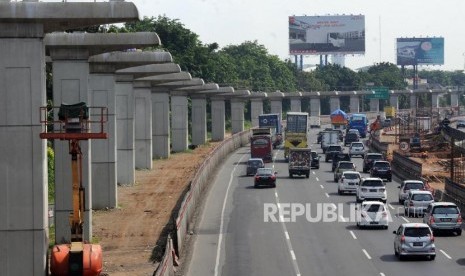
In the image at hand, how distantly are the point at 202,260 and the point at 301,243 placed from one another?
621cm

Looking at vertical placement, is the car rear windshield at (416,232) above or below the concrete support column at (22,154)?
below

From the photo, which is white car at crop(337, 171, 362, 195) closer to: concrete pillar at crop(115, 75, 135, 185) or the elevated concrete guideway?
concrete pillar at crop(115, 75, 135, 185)

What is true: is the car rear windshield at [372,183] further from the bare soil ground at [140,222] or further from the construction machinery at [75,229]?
the construction machinery at [75,229]

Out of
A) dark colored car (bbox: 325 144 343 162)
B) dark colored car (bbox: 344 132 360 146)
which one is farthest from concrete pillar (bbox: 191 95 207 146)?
dark colored car (bbox: 325 144 343 162)

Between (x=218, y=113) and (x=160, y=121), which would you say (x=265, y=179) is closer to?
(x=160, y=121)

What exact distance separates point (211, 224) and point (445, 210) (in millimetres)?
11967

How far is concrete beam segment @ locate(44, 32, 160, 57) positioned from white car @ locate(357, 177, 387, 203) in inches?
916

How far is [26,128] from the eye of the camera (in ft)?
114

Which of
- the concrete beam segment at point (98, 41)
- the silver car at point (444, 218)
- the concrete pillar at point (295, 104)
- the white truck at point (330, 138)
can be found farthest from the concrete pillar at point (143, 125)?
the concrete pillar at point (295, 104)

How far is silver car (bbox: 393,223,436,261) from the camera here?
4328 centimetres

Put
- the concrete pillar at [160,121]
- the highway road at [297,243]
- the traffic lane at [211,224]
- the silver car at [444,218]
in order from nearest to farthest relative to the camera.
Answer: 1. the highway road at [297,243]
2. the traffic lane at [211,224]
3. the silver car at [444,218]
4. the concrete pillar at [160,121]

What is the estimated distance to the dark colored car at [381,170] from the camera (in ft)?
267

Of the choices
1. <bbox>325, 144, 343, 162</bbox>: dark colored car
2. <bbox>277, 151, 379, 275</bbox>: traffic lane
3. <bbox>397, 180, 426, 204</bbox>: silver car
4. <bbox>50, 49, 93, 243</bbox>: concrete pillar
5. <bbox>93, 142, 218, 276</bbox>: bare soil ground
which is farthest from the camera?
<bbox>325, 144, 343, 162</bbox>: dark colored car

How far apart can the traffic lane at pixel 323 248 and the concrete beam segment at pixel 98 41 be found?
10214mm
